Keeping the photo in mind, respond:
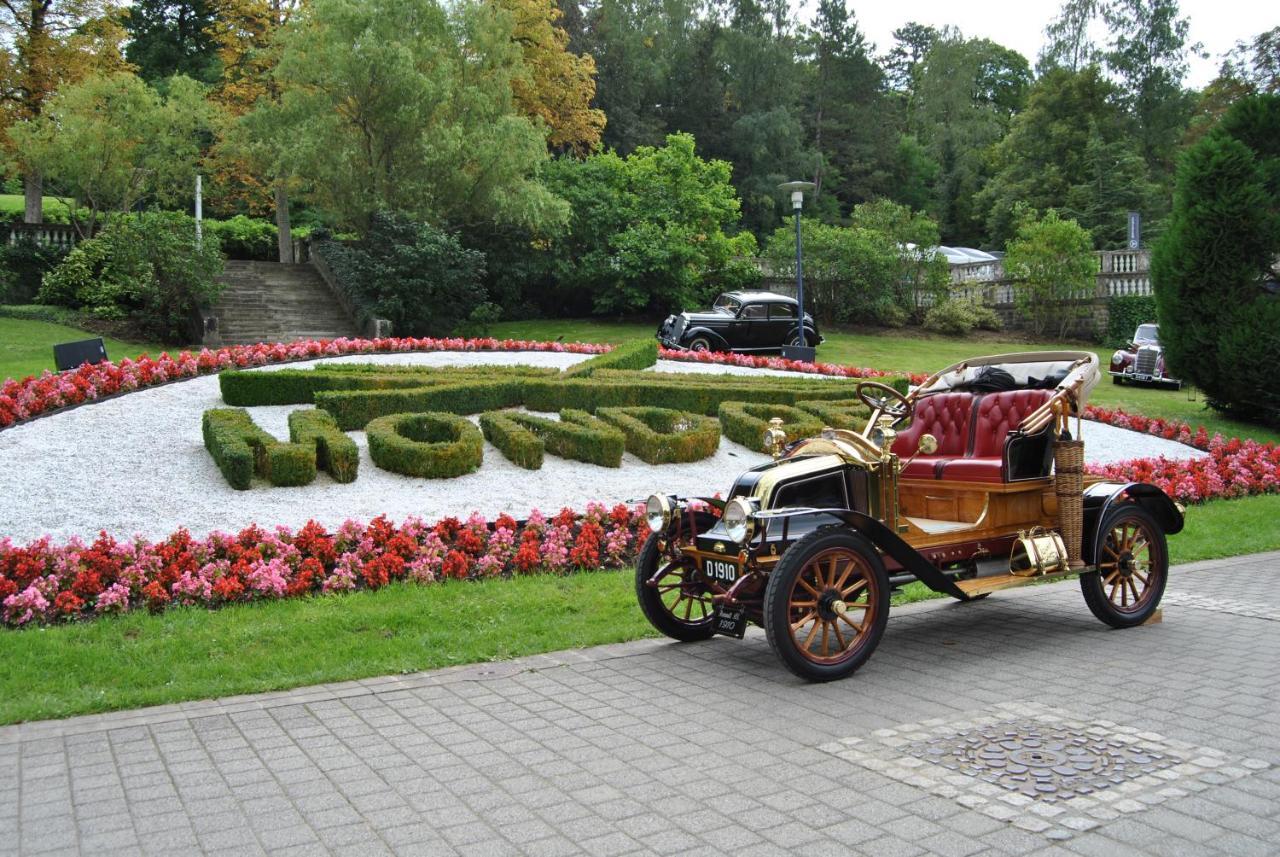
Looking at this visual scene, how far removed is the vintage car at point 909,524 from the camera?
5363 millimetres

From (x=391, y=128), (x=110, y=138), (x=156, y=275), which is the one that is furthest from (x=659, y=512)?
(x=110, y=138)

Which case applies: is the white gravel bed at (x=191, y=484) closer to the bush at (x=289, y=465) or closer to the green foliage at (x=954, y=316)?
the bush at (x=289, y=465)

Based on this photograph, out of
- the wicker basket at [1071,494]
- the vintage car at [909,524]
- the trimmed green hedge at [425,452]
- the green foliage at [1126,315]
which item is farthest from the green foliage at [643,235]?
the wicker basket at [1071,494]

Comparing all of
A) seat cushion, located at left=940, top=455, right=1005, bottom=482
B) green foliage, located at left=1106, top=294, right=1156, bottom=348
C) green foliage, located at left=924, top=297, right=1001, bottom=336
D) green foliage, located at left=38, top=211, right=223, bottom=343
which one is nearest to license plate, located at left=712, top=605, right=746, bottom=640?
seat cushion, located at left=940, top=455, right=1005, bottom=482

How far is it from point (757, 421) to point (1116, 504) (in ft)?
19.5

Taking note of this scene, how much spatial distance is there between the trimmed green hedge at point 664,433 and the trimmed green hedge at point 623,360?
195cm

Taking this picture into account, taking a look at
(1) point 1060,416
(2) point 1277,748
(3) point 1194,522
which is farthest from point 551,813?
(3) point 1194,522

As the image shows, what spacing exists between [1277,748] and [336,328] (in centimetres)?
2223

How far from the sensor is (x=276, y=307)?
83.4 ft

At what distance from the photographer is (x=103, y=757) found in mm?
4312

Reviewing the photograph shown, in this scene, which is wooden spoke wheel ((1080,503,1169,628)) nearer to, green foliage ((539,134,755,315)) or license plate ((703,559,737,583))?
license plate ((703,559,737,583))

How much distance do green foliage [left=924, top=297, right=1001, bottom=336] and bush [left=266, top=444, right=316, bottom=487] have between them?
24009mm

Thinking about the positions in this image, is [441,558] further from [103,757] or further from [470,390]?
[470,390]

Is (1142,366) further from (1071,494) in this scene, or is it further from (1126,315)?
(1071,494)
